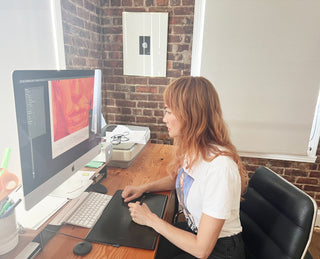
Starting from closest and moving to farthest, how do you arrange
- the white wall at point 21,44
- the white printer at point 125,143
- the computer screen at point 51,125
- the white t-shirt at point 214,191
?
the computer screen at point 51,125
the white t-shirt at point 214,191
the white wall at point 21,44
the white printer at point 125,143

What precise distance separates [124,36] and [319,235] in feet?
8.92

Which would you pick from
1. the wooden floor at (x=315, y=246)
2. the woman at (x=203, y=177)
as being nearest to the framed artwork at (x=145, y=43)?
the woman at (x=203, y=177)

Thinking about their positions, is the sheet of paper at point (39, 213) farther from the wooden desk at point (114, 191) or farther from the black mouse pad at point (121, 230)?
the black mouse pad at point (121, 230)

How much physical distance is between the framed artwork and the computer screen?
97cm

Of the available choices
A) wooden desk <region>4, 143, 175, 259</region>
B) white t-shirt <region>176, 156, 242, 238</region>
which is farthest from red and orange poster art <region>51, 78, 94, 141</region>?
white t-shirt <region>176, 156, 242, 238</region>

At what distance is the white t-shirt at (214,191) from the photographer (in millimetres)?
854

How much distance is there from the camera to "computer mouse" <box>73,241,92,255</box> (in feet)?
2.69

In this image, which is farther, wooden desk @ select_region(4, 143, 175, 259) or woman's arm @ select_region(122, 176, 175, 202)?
woman's arm @ select_region(122, 176, 175, 202)

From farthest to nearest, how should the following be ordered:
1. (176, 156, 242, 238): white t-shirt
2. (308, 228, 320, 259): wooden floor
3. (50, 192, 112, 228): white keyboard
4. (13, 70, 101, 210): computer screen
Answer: (308, 228, 320, 259): wooden floor < (50, 192, 112, 228): white keyboard < (176, 156, 242, 238): white t-shirt < (13, 70, 101, 210): computer screen

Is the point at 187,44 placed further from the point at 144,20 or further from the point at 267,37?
the point at 267,37

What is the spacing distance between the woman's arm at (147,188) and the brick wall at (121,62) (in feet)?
3.44

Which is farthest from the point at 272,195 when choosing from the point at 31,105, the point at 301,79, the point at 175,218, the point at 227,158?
the point at 301,79

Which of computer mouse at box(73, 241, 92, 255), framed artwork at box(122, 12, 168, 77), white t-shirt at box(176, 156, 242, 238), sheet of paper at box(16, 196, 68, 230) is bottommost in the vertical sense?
computer mouse at box(73, 241, 92, 255)

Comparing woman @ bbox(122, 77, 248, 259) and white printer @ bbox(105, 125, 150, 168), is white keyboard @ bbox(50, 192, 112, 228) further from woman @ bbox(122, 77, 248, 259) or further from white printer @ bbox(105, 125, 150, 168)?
white printer @ bbox(105, 125, 150, 168)
